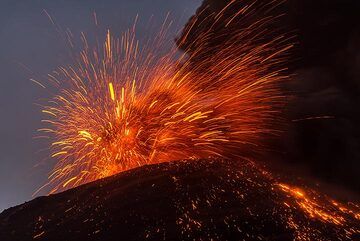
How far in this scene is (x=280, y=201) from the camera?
6879 millimetres

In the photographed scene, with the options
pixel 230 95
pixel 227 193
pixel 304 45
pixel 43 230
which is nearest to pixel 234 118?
pixel 230 95

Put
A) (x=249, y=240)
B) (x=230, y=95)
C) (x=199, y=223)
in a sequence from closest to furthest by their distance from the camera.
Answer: (x=249, y=240) → (x=199, y=223) → (x=230, y=95)

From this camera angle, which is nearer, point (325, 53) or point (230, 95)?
point (230, 95)

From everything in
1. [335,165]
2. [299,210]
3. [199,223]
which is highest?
[199,223]

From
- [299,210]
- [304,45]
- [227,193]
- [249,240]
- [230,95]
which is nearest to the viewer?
[249,240]

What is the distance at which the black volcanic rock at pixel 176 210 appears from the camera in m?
6.11

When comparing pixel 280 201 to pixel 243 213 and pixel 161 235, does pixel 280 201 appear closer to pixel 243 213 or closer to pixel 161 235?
pixel 243 213

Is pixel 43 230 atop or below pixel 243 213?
atop

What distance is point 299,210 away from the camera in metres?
6.68

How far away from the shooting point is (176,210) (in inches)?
262

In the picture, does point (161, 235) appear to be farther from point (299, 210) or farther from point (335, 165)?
point (335, 165)

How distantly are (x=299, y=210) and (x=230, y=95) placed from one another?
6726 millimetres

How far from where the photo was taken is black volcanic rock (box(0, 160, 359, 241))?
611cm

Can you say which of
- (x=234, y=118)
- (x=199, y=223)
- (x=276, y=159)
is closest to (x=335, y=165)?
(x=276, y=159)
